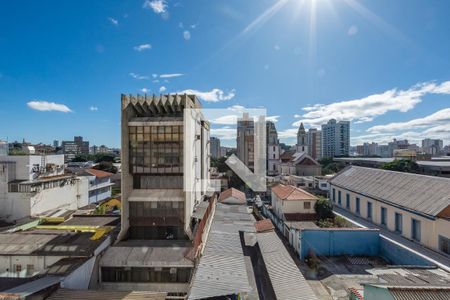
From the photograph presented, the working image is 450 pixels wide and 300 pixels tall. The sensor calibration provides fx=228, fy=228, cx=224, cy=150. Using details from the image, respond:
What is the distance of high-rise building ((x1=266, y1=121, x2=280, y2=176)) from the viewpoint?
2286 inches

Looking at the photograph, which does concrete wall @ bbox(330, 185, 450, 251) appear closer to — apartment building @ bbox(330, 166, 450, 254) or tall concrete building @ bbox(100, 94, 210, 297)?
apartment building @ bbox(330, 166, 450, 254)

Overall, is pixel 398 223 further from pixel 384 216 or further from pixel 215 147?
pixel 215 147

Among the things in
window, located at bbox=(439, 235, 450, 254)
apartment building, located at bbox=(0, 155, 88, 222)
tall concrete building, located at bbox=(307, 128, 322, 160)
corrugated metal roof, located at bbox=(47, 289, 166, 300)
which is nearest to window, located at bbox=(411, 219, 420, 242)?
window, located at bbox=(439, 235, 450, 254)

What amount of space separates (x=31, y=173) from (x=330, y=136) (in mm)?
119454

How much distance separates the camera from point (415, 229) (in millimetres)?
15867

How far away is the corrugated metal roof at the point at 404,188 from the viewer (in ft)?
50.1

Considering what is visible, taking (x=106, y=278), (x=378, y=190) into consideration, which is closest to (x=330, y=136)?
(x=378, y=190)

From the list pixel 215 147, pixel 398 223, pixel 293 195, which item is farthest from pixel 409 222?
pixel 215 147

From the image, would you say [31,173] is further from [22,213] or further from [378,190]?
[378,190]

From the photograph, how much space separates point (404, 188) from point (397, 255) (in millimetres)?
6116

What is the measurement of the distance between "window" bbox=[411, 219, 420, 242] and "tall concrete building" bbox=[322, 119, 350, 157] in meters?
105

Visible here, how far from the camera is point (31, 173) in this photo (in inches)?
918

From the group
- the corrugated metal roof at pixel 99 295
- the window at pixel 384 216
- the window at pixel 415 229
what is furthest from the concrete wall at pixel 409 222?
the corrugated metal roof at pixel 99 295

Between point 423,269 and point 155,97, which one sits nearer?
point 423,269
